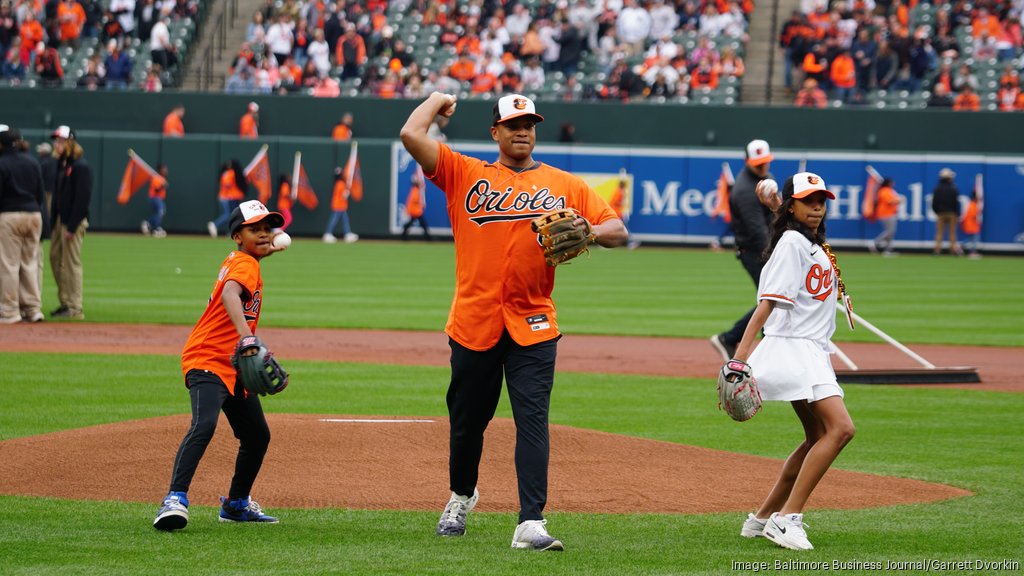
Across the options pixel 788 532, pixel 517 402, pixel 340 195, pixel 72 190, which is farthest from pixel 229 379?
pixel 340 195

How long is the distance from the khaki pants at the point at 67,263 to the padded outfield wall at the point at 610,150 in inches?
688

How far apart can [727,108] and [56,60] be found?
58.2ft

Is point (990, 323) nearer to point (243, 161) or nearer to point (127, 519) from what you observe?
point (127, 519)

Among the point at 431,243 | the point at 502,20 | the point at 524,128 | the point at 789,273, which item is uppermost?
the point at 502,20

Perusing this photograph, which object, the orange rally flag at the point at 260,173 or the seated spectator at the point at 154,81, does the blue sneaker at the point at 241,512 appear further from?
the seated spectator at the point at 154,81

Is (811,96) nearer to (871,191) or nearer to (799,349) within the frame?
(871,191)

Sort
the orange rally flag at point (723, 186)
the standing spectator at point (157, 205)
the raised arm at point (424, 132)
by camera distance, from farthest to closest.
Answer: the orange rally flag at point (723, 186) → the standing spectator at point (157, 205) → the raised arm at point (424, 132)

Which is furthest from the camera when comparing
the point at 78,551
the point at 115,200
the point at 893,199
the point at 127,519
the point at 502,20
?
the point at 502,20

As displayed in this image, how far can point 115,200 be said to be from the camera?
33.9m

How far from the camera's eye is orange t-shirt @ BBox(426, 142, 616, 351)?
243 inches

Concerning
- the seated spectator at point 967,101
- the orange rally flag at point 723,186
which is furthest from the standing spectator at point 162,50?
the seated spectator at point 967,101

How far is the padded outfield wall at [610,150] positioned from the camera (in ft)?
107

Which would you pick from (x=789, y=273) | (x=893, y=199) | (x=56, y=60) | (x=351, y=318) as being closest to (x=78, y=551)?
(x=789, y=273)

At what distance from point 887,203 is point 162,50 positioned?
64.0 feet
